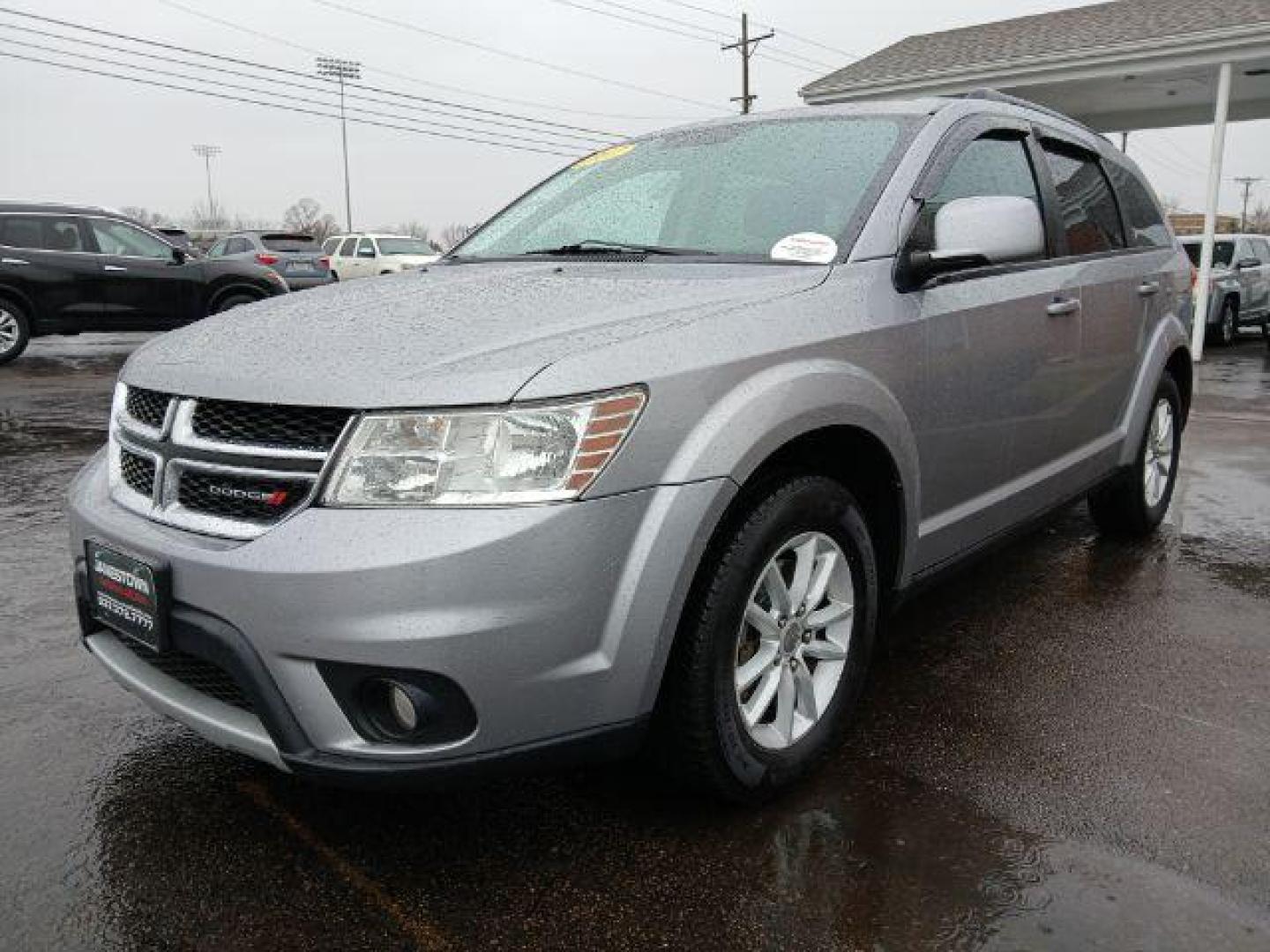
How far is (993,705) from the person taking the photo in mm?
2922

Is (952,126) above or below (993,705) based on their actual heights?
above

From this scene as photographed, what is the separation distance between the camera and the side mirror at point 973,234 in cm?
265

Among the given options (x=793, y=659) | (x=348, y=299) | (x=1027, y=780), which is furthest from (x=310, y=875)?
(x=1027, y=780)

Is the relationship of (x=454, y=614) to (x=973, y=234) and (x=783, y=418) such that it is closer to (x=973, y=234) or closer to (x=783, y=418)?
(x=783, y=418)

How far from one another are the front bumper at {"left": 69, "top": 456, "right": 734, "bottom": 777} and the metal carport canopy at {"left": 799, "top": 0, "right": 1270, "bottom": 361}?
37.6ft

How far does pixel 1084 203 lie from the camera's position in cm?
384

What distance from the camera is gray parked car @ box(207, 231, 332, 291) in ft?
58.3

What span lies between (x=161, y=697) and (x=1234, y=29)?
1374cm

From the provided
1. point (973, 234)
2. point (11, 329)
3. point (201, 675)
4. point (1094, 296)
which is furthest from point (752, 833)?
point (11, 329)

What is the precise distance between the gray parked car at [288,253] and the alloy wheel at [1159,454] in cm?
1556

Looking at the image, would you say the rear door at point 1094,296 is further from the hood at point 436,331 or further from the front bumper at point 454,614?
the front bumper at point 454,614

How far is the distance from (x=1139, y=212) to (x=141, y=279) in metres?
11.1

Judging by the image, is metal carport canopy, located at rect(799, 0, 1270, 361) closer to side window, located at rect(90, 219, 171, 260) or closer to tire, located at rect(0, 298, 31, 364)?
side window, located at rect(90, 219, 171, 260)

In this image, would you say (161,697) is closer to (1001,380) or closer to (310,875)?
(310,875)
